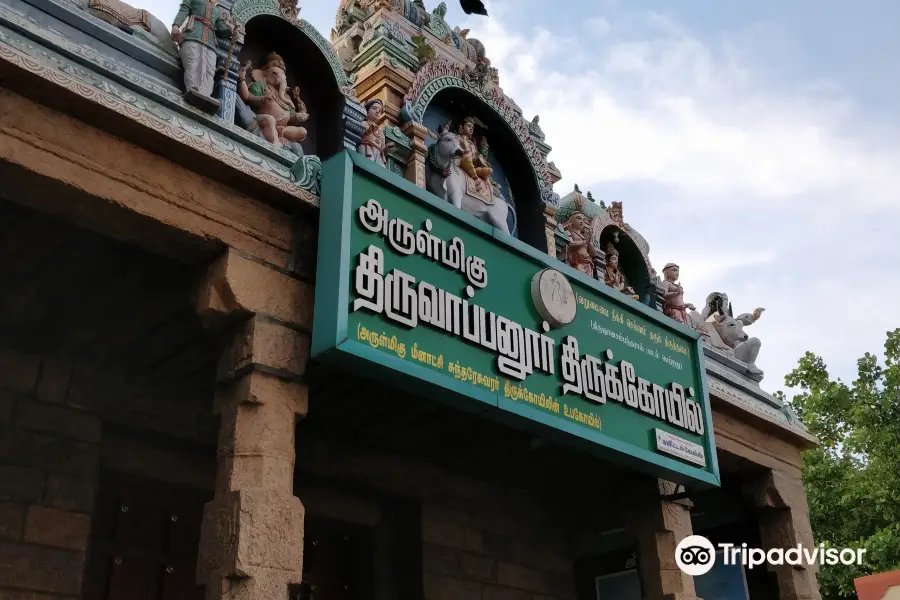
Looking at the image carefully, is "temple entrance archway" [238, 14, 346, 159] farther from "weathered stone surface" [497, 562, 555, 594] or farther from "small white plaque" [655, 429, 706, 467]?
"weathered stone surface" [497, 562, 555, 594]

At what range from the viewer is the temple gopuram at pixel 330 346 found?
18.1 feet

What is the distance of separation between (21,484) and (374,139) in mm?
3957

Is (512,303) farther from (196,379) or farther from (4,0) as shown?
(4,0)

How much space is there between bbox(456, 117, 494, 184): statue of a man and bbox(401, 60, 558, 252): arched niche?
0.19m

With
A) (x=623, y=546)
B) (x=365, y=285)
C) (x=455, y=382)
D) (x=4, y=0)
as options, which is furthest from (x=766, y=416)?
(x=4, y=0)

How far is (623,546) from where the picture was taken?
10.2 metres

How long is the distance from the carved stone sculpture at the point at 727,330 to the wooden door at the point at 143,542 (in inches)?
254

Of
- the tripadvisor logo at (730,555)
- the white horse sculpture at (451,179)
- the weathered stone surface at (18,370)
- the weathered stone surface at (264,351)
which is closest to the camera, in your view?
the weathered stone surface at (264,351)

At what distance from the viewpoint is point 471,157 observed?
876 centimetres

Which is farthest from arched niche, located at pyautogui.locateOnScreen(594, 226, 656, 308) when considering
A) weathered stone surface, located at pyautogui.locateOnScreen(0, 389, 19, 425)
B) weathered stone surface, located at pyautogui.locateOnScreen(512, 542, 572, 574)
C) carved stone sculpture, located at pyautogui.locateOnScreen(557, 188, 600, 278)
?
weathered stone surface, located at pyautogui.locateOnScreen(0, 389, 19, 425)

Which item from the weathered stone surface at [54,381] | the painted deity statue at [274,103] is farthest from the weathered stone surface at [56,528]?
the painted deity statue at [274,103]

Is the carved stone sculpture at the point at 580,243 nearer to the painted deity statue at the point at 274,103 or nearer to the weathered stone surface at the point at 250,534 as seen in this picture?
the painted deity statue at the point at 274,103

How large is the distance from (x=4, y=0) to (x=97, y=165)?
1.29 meters

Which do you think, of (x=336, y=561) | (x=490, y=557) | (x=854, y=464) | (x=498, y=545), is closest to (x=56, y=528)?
(x=336, y=561)
